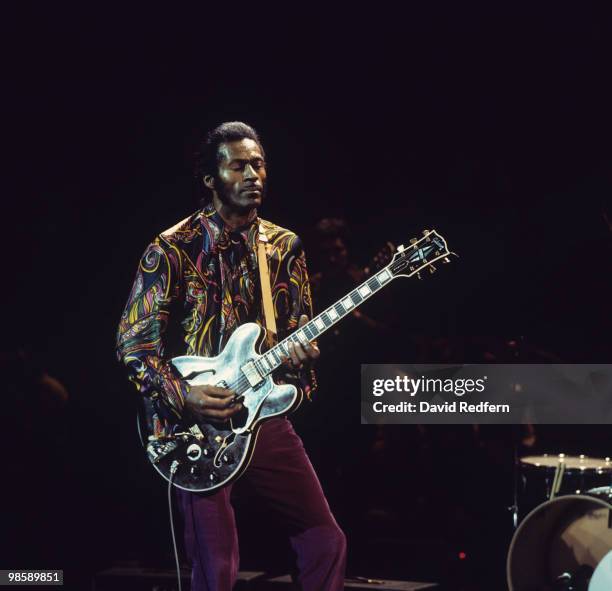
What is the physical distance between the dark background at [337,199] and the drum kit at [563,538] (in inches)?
22.5

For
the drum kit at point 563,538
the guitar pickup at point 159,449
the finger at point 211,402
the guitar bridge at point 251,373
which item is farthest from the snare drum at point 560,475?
the guitar pickup at point 159,449

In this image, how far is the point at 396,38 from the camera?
5520 millimetres

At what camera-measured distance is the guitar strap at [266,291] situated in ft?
14.9

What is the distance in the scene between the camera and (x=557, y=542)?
4.83 meters

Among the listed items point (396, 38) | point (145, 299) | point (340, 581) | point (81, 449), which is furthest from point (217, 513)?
point (396, 38)

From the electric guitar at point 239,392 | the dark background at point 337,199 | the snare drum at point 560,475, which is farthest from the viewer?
the dark background at point 337,199

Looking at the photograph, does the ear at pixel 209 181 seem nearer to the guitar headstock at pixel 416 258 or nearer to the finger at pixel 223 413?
Answer: the guitar headstock at pixel 416 258

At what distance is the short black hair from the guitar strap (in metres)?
0.39

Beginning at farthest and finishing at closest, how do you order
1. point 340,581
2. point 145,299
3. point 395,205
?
point 395,205 → point 145,299 → point 340,581

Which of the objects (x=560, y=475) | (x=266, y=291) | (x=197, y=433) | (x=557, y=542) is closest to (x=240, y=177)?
(x=266, y=291)

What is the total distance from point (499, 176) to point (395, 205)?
1.88 feet

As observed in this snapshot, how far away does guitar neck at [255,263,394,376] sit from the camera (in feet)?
14.6

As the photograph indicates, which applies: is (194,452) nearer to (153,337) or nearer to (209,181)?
(153,337)

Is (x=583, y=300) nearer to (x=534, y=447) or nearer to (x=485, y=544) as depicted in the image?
(x=534, y=447)
